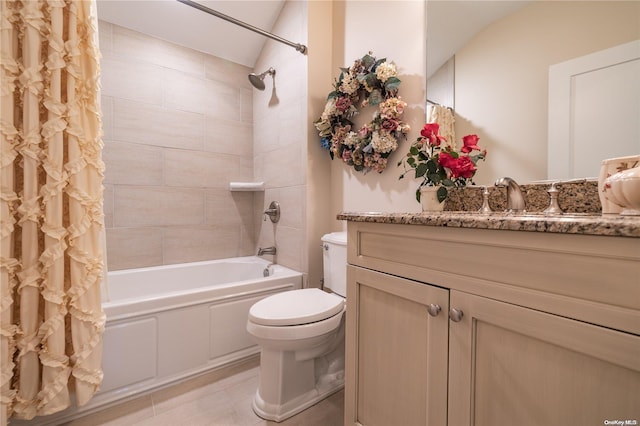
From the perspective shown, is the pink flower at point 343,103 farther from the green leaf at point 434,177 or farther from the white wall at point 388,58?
the green leaf at point 434,177

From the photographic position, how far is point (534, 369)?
0.57 m

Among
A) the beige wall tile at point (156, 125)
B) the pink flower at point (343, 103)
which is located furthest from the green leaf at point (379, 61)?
the beige wall tile at point (156, 125)

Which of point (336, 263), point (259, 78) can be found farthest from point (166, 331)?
point (259, 78)

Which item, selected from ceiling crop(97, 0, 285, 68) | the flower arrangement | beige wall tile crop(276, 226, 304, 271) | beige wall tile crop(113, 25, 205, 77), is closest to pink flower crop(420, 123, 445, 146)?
the flower arrangement

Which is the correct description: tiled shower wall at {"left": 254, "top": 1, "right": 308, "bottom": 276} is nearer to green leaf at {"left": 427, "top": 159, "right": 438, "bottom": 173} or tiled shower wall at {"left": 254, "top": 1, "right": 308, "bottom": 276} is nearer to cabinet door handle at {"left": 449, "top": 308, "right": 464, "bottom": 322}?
green leaf at {"left": 427, "top": 159, "right": 438, "bottom": 173}

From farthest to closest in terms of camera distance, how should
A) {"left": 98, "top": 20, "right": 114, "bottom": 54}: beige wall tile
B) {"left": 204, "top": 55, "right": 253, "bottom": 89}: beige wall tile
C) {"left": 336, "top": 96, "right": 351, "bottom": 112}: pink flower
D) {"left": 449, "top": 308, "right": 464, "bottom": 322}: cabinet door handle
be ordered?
{"left": 204, "top": 55, "right": 253, "bottom": 89}: beige wall tile
{"left": 98, "top": 20, "right": 114, "bottom": 54}: beige wall tile
{"left": 336, "top": 96, "right": 351, "bottom": 112}: pink flower
{"left": 449, "top": 308, "right": 464, "bottom": 322}: cabinet door handle

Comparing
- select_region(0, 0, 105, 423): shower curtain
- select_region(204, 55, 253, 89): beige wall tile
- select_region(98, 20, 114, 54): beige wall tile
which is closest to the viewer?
select_region(0, 0, 105, 423): shower curtain

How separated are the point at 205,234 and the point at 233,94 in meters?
1.24

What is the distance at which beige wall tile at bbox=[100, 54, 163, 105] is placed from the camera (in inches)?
75.6

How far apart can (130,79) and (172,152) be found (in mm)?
561

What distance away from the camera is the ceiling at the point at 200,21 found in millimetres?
1919

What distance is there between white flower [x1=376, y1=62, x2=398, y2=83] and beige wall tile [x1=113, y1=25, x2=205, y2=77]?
154cm

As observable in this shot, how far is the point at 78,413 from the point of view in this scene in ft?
4.18

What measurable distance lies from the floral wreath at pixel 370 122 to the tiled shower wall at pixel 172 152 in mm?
Result: 1021
